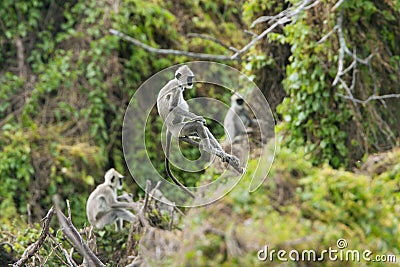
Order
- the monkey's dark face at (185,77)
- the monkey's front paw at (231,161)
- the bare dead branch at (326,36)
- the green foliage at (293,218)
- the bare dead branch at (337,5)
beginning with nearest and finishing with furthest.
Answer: the green foliage at (293,218) → the monkey's dark face at (185,77) → the monkey's front paw at (231,161) → the bare dead branch at (337,5) → the bare dead branch at (326,36)

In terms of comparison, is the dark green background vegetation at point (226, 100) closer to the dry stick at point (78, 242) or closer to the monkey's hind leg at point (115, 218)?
the monkey's hind leg at point (115, 218)

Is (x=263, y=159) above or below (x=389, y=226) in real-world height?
above

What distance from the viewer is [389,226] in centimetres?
326

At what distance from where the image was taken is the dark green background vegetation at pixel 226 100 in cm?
318

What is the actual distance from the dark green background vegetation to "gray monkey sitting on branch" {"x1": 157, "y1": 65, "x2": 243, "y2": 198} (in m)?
0.55

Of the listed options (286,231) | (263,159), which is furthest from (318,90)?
(286,231)

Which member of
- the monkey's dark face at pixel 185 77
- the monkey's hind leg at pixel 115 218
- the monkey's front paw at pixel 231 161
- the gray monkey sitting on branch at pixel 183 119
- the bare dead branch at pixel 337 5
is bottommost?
the monkey's hind leg at pixel 115 218

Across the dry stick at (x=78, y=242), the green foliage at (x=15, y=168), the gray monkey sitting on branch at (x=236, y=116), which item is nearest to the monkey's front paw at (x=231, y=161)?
the dry stick at (x=78, y=242)

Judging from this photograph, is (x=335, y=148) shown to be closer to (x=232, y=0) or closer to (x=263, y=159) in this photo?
(x=263, y=159)

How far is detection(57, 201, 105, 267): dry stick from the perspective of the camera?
4.39 metres

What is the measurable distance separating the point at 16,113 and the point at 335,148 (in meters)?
5.58

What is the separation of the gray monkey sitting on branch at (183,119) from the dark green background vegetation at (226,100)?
0.55m

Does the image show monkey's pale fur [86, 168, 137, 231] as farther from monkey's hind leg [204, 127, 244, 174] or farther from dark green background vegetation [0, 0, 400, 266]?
monkey's hind leg [204, 127, 244, 174]

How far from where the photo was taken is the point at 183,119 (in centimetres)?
451
